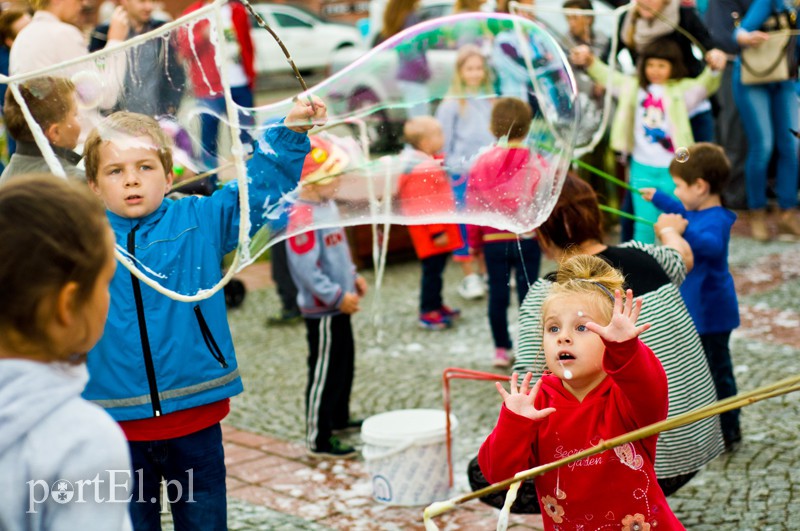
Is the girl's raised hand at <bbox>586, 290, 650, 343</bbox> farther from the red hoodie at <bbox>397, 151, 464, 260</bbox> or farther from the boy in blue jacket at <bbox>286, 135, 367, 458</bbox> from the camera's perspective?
the boy in blue jacket at <bbox>286, 135, 367, 458</bbox>

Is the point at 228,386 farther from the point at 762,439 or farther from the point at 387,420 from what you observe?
the point at 762,439

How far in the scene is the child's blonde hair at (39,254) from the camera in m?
1.58

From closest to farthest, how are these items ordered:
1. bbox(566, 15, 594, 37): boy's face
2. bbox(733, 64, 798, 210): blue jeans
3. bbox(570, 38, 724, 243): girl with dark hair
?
bbox(570, 38, 724, 243): girl with dark hair, bbox(566, 15, 594, 37): boy's face, bbox(733, 64, 798, 210): blue jeans

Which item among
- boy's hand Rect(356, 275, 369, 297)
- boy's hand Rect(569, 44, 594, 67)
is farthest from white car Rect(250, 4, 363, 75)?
boy's hand Rect(356, 275, 369, 297)

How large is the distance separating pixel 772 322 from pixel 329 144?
11.4ft

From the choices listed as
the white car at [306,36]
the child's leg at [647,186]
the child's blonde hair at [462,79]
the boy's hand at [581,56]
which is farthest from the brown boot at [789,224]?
the white car at [306,36]

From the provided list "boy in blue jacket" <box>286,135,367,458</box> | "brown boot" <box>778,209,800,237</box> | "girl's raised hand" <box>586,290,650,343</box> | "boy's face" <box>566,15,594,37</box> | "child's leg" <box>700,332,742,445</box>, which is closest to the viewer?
"girl's raised hand" <box>586,290,650,343</box>

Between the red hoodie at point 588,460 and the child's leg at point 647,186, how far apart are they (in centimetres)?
316

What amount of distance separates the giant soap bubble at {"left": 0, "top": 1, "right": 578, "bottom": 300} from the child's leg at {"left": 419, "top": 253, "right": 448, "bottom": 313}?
209 centimetres

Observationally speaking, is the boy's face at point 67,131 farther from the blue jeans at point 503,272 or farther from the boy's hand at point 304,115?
the blue jeans at point 503,272

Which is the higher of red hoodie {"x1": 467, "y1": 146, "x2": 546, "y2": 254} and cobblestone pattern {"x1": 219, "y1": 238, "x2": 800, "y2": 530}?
red hoodie {"x1": 467, "y1": 146, "x2": 546, "y2": 254}

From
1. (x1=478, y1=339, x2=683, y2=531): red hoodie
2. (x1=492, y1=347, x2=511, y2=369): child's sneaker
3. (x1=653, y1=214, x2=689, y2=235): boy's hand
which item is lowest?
(x1=492, y1=347, x2=511, y2=369): child's sneaker

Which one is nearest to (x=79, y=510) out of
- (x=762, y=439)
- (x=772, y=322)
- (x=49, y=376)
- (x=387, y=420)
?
(x=49, y=376)

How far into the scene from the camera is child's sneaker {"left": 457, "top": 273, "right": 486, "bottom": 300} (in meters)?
7.02
